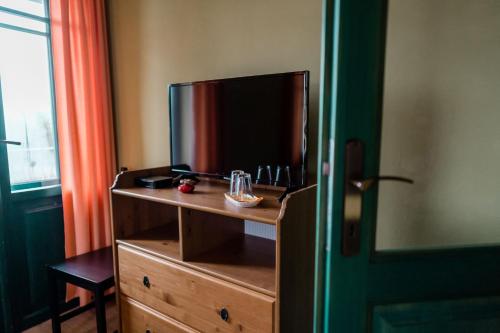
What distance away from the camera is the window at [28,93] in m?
2.01

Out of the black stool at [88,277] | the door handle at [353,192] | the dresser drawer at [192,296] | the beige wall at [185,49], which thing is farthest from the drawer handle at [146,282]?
the door handle at [353,192]

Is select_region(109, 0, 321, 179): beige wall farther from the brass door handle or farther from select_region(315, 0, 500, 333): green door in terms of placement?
the brass door handle

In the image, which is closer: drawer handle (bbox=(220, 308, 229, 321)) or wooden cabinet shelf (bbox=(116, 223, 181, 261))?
drawer handle (bbox=(220, 308, 229, 321))

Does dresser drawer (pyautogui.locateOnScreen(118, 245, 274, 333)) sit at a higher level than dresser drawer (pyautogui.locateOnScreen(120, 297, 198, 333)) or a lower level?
higher

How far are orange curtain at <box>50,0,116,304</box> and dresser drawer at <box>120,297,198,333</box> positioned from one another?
27.9 inches

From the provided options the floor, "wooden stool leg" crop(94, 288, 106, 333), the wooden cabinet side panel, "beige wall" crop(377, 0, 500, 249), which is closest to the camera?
"beige wall" crop(377, 0, 500, 249)

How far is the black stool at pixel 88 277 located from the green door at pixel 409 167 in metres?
1.28

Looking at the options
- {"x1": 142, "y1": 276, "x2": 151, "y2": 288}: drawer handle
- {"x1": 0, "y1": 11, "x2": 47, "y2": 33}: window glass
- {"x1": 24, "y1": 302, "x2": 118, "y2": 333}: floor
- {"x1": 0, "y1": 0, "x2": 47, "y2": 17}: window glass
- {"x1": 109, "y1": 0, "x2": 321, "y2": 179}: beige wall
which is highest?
{"x1": 0, "y1": 0, "x2": 47, "y2": 17}: window glass

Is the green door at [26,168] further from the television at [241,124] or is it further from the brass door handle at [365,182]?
the brass door handle at [365,182]

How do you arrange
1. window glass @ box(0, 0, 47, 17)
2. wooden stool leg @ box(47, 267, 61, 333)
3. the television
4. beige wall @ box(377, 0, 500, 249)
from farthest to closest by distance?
1. window glass @ box(0, 0, 47, 17)
2. wooden stool leg @ box(47, 267, 61, 333)
3. the television
4. beige wall @ box(377, 0, 500, 249)

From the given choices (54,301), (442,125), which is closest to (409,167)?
(442,125)

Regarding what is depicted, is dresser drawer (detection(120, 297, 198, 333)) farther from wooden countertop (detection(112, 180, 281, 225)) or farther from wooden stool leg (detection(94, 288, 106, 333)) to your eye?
wooden countertop (detection(112, 180, 281, 225))

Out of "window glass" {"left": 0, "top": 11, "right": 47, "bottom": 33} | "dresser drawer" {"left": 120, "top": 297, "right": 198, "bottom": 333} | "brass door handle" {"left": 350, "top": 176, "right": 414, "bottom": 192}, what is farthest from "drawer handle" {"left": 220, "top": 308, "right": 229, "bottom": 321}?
"window glass" {"left": 0, "top": 11, "right": 47, "bottom": 33}

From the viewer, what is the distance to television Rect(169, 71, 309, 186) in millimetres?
1430
